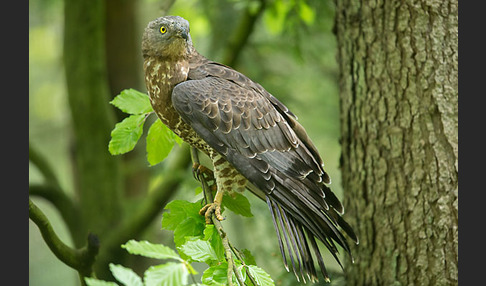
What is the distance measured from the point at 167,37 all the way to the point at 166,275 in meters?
1.47

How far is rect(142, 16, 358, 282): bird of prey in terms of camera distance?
278 centimetres

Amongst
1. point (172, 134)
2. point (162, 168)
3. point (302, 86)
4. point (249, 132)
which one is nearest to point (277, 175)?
point (249, 132)

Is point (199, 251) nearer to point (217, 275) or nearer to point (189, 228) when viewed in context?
point (217, 275)

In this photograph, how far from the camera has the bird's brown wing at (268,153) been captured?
277 centimetres

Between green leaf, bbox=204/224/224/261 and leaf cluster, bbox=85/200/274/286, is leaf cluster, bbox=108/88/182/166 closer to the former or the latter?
leaf cluster, bbox=85/200/274/286

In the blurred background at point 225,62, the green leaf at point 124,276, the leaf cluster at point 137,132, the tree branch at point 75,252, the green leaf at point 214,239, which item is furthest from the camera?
the blurred background at point 225,62

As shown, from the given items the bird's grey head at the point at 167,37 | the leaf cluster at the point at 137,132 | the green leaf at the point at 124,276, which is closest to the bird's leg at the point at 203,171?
the leaf cluster at the point at 137,132

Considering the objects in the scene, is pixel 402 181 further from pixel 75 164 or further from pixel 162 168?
pixel 75 164

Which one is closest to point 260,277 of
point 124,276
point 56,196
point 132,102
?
point 124,276

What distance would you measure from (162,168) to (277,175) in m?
2.91

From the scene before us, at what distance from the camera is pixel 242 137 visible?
2873 mm

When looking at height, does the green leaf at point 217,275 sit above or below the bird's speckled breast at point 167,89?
below

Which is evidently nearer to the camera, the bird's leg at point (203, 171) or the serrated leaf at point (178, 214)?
the serrated leaf at point (178, 214)

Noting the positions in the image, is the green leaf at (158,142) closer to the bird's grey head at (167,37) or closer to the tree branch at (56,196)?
the bird's grey head at (167,37)
